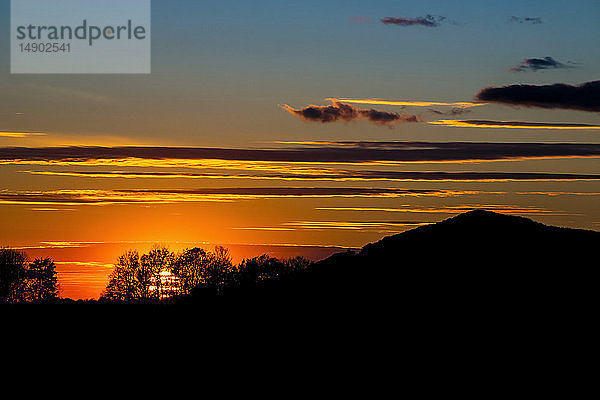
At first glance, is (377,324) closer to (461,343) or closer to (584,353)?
(461,343)

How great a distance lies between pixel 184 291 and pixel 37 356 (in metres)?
50.9

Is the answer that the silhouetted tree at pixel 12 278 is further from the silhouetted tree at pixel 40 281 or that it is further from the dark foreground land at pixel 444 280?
the dark foreground land at pixel 444 280

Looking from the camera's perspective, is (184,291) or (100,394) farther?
(184,291)

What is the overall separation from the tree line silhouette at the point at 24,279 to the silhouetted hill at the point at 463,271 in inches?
1856

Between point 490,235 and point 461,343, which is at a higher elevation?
point 490,235

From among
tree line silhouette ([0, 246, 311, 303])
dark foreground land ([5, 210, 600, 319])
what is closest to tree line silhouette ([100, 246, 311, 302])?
tree line silhouette ([0, 246, 311, 303])

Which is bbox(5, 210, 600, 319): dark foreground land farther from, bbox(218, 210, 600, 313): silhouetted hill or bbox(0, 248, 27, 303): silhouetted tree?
bbox(0, 248, 27, 303): silhouetted tree

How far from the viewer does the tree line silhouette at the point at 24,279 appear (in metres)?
88.1

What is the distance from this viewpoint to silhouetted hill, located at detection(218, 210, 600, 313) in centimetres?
4303

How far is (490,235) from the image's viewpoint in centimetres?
5016

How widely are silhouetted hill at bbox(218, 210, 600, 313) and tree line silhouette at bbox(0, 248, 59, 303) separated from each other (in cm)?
4714

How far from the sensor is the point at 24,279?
89.3m

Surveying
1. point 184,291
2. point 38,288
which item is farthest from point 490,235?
point 38,288

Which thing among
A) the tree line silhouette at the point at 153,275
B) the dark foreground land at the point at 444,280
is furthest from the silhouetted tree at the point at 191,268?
the dark foreground land at the point at 444,280
